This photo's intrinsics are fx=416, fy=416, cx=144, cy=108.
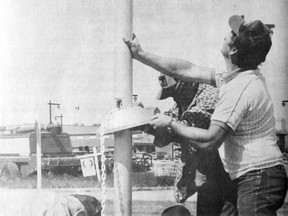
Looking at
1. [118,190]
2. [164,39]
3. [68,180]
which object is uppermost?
[164,39]

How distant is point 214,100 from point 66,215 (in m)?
0.60

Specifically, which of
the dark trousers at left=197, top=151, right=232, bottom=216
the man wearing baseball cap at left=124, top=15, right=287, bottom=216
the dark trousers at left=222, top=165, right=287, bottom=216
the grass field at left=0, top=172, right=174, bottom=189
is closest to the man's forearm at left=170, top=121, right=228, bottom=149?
the man wearing baseball cap at left=124, top=15, right=287, bottom=216

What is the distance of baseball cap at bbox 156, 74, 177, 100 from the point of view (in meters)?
1.36

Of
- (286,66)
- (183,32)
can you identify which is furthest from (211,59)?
(286,66)

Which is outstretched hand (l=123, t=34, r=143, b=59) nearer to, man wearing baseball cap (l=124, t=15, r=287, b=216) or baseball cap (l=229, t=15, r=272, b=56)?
man wearing baseball cap (l=124, t=15, r=287, b=216)

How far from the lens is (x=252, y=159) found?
1.13m

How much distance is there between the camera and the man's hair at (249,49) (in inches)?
44.7

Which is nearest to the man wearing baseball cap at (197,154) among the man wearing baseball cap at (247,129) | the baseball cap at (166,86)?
the baseball cap at (166,86)

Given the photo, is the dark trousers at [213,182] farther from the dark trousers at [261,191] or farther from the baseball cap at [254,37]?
the baseball cap at [254,37]

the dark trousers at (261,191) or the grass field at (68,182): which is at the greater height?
the dark trousers at (261,191)

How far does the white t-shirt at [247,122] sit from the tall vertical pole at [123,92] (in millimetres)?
250

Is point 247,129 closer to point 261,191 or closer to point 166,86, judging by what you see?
point 261,191

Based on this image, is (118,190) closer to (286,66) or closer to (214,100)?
(214,100)

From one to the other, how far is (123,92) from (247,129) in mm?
354
